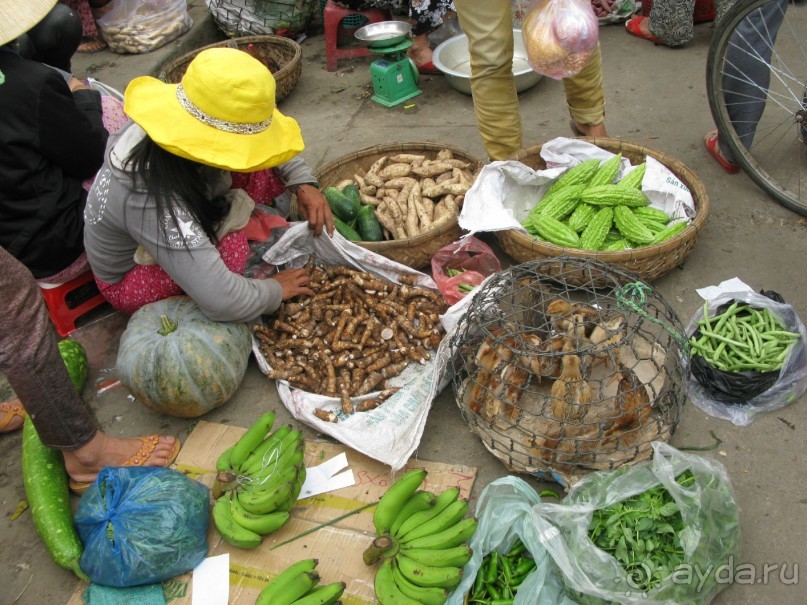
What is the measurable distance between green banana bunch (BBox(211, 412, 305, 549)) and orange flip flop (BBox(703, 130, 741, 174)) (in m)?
2.96

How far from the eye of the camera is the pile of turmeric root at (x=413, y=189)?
3.55 meters

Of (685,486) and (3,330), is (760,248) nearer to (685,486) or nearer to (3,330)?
(685,486)

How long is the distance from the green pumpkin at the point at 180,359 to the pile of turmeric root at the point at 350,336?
0.22 meters

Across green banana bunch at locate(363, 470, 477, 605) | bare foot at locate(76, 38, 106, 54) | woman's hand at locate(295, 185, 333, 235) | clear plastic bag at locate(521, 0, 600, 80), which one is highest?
clear plastic bag at locate(521, 0, 600, 80)

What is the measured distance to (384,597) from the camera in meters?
2.08

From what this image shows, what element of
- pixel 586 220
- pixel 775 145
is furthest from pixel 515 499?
pixel 775 145

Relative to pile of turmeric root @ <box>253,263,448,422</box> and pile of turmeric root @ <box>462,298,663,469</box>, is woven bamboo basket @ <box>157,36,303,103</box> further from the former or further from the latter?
pile of turmeric root @ <box>462,298,663,469</box>

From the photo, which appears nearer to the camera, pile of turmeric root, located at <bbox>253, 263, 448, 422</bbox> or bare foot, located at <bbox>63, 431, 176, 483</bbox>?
bare foot, located at <bbox>63, 431, 176, 483</bbox>

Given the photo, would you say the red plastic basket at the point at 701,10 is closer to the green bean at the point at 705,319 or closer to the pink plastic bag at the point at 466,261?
the pink plastic bag at the point at 466,261

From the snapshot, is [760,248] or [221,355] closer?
[221,355]

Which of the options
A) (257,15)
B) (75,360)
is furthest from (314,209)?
(257,15)

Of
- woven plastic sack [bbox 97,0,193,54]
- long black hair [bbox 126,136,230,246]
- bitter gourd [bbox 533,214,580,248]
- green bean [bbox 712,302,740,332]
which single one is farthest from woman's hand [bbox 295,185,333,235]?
→ woven plastic sack [bbox 97,0,193,54]

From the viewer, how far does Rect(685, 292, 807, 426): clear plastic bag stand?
2566mm

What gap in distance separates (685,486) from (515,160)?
6.53 ft
